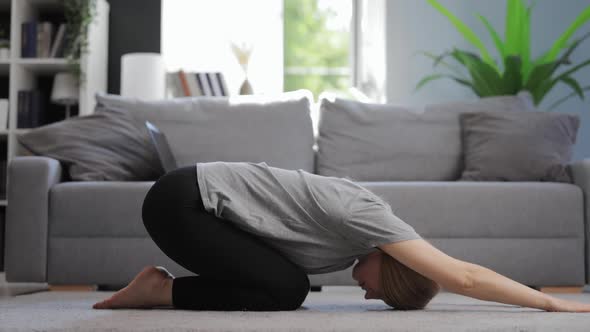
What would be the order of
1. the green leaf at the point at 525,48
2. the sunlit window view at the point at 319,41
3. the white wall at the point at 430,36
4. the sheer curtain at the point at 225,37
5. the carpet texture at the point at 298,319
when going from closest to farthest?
the carpet texture at the point at 298,319 < the green leaf at the point at 525,48 < the white wall at the point at 430,36 < the sheer curtain at the point at 225,37 < the sunlit window view at the point at 319,41

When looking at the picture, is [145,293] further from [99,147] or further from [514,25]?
[514,25]

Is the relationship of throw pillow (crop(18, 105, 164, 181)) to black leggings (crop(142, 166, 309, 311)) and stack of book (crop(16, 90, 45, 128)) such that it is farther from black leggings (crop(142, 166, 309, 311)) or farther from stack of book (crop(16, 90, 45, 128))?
stack of book (crop(16, 90, 45, 128))

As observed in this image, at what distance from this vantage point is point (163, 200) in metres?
1.64

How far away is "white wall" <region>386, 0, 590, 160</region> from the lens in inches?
183

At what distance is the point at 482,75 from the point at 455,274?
108 inches

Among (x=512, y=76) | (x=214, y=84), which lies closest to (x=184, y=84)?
(x=214, y=84)

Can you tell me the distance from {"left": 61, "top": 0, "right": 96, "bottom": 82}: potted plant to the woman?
305 centimetres

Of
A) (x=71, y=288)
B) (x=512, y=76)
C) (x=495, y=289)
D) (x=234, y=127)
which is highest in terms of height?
(x=512, y=76)

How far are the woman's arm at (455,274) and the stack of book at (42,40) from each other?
12.0ft

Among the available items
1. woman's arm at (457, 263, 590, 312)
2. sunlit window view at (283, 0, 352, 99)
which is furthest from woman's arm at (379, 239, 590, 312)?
sunlit window view at (283, 0, 352, 99)

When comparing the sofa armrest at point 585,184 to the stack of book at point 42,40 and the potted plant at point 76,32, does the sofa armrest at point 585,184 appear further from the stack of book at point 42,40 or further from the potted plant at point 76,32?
the stack of book at point 42,40

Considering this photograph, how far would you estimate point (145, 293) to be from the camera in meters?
1.71

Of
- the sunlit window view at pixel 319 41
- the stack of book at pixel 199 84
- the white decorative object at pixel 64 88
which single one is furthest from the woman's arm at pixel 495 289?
the sunlit window view at pixel 319 41

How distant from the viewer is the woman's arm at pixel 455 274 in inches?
56.3
